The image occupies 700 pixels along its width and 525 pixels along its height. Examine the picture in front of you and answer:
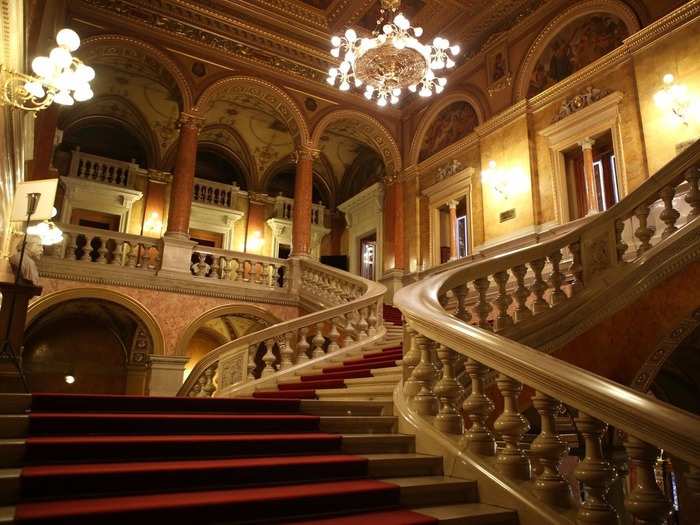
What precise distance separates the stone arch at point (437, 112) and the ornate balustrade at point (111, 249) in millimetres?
6501

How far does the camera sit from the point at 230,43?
37.6 ft

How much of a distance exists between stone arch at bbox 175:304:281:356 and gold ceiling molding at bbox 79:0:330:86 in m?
5.59

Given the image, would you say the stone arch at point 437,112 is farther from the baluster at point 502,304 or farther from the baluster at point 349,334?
the baluster at point 502,304

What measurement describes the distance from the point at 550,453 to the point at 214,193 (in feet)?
45.6

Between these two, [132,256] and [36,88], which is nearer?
[36,88]

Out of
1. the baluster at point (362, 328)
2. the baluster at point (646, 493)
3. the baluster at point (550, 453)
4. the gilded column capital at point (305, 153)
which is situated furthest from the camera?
the gilded column capital at point (305, 153)

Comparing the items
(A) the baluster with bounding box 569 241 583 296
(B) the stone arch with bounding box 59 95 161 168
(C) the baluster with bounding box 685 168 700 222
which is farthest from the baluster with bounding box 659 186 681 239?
(B) the stone arch with bounding box 59 95 161 168

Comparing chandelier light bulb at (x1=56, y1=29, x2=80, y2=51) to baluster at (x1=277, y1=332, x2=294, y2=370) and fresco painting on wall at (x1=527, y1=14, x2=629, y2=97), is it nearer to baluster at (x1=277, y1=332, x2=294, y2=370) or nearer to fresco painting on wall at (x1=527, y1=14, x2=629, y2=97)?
baluster at (x1=277, y1=332, x2=294, y2=370)

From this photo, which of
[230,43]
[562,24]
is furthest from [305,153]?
[562,24]

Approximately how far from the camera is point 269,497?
240cm

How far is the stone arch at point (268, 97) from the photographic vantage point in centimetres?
1123

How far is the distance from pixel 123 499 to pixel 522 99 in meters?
9.83

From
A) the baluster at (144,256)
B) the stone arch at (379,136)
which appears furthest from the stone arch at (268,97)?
the baluster at (144,256)

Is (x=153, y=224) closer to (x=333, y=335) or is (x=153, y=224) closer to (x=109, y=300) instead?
(x=109, y=300)
